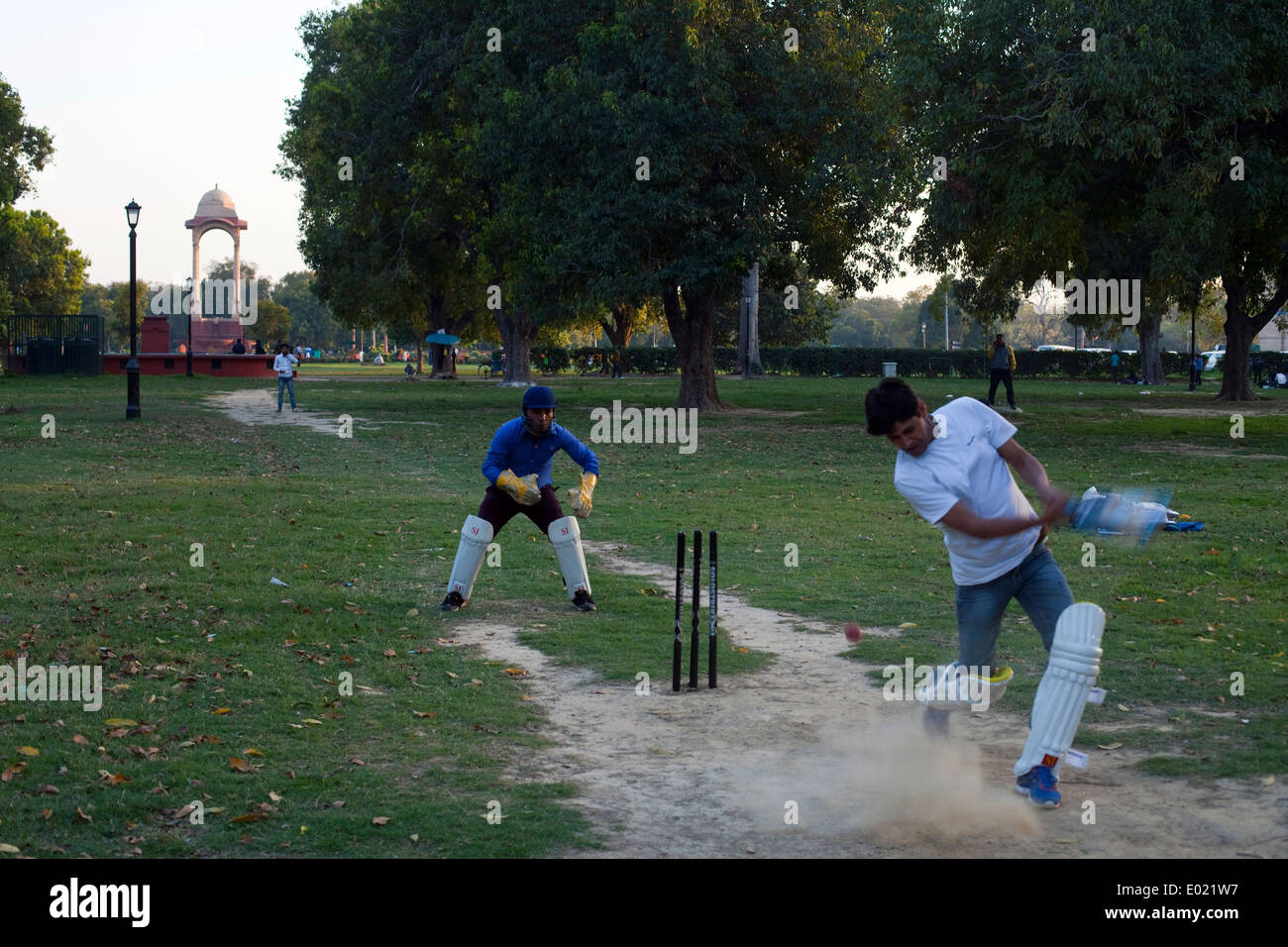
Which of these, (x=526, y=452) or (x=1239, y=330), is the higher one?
(x=1239, y=330)

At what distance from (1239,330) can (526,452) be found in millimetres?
36503

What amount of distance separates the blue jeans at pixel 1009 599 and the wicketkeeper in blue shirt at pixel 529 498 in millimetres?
4172

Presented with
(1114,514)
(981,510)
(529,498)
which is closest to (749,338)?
(529,498)

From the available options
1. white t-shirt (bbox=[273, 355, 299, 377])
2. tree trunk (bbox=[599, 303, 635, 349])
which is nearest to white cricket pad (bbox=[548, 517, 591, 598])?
white t-shirt (bbox=[273, 355, 299, 377])

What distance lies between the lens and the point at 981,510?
→ 575cm

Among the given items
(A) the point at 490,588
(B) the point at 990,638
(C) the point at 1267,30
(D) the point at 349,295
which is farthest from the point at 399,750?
(D) the point at 349,295

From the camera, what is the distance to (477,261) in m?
45.9

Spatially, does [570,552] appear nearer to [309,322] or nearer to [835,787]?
[835,787]

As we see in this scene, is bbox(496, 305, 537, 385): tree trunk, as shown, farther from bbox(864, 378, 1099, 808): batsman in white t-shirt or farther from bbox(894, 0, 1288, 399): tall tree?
bbox(864, 378, 1099, 808): batsman in white t-shirt

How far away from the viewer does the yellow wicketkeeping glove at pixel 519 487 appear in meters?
9.69

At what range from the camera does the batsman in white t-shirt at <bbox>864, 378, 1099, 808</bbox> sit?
219 inches

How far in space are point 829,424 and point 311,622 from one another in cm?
2283

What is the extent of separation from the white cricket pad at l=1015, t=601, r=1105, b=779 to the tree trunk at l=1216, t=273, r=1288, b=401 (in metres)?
36.0

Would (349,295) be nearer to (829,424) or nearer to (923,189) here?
(829,424)
